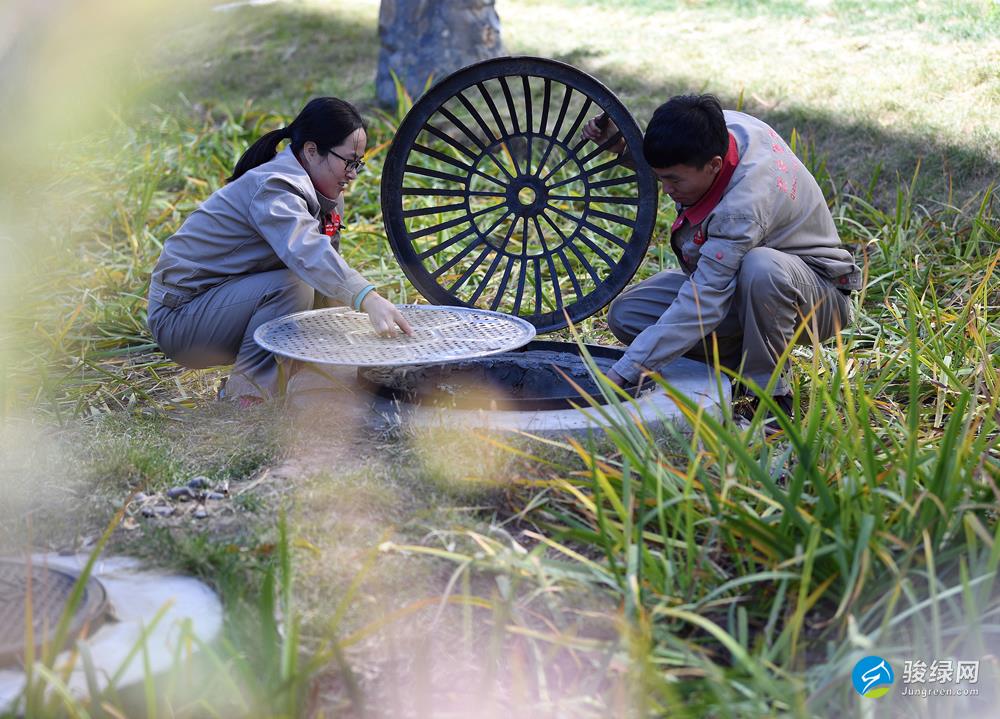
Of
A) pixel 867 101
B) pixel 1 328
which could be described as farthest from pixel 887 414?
pixel 1 328

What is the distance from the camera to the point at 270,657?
5.76ft

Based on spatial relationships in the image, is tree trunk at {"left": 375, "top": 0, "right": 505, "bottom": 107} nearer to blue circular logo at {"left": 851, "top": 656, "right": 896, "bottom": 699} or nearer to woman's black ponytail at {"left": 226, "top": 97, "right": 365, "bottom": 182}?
woman's black ponytail at {"left": 226, "top": 97, "right": 365, "bottom": 182}

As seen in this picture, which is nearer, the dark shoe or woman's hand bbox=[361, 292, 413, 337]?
woman's hand bbox=[361, 292, 413, 337]

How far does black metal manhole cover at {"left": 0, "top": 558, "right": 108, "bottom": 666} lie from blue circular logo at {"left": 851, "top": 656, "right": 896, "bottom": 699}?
1.42m

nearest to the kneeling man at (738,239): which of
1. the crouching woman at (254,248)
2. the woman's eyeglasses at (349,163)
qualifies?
the woman's eyeglasses at (349,163)

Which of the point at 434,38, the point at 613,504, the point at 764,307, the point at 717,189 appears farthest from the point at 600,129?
the point at 434,38

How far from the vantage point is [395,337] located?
117 inches

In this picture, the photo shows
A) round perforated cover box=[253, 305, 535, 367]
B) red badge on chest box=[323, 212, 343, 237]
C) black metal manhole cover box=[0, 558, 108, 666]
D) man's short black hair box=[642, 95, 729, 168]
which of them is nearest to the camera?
black metal manhole cover box=[0, 558, 108, 666]

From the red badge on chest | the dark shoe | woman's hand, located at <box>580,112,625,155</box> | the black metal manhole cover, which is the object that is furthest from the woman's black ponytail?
the black metal manhole cover

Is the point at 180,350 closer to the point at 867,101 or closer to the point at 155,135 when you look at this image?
the point at 155,135

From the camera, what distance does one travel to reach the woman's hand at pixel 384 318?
293 centimetres

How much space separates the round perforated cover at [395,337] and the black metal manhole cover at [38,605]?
849 mm

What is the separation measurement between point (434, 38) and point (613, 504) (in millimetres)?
4929

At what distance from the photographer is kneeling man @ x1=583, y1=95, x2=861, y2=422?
9.58 ft
